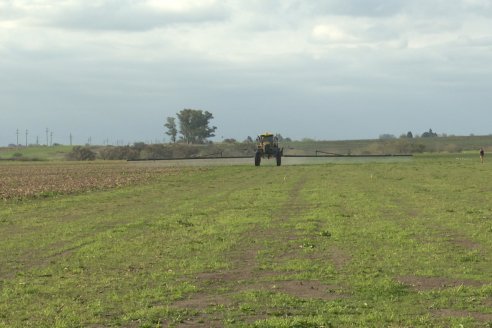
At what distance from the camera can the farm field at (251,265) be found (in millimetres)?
9180

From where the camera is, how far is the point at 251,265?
13039 millimetres

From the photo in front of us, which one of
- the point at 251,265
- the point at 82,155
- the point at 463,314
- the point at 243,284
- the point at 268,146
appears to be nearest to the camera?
the point at 463,314

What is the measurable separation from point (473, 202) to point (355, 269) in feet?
49.7

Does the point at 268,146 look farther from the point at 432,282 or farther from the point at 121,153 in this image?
the point at 121,153

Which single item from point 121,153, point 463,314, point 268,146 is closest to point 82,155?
point 121,153

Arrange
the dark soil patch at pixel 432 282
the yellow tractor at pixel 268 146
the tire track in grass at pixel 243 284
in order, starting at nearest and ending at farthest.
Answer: the tire track in grass at pixel 243 284, the dark soil patch at pixel 432 282, the yellow tractor at pixel 268 146

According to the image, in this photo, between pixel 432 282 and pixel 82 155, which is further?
pixel 82 155

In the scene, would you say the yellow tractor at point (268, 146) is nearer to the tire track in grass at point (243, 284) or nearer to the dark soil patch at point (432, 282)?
the tire track in grass at point (243, 284)

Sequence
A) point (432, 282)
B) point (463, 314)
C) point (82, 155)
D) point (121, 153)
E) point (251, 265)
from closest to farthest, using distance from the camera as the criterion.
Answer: point (463, 314)
point (432, 282)
point (251, 265)
point (121, 153)
point (82, 155)

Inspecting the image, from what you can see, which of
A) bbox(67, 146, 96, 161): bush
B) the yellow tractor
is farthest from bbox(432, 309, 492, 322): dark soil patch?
bbox(67, 146, 96, 161): bush

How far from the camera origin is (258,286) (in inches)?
436

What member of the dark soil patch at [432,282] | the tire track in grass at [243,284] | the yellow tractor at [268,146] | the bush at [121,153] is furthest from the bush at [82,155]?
the dark soil patch at [432,282]

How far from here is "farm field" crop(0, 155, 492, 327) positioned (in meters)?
9.18

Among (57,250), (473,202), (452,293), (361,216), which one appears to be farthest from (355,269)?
(473,202)
